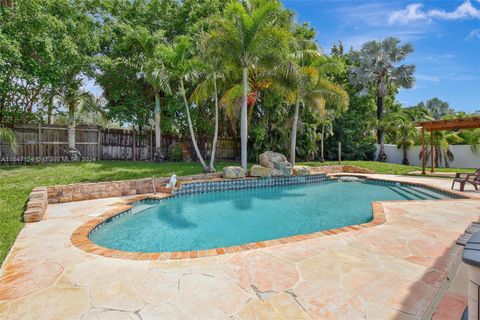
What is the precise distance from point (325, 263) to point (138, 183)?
695 cm

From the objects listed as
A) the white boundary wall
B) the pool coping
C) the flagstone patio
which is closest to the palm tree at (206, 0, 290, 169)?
the pool coping

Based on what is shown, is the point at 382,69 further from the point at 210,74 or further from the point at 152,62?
the point at 152,62

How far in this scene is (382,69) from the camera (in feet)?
70.5

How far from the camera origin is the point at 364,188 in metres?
11.0

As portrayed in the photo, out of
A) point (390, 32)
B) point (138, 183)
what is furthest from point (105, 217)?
point (390, 32)

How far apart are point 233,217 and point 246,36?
7.93 m

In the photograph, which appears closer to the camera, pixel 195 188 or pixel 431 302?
pixel 431 302

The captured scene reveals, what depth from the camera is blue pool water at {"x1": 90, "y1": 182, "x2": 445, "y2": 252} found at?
489 cm

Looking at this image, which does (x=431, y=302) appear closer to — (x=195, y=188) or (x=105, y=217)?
(x=105, y=217)

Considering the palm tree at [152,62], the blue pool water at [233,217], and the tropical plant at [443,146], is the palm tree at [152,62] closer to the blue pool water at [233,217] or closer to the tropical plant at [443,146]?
the blue pool water at [233,217]

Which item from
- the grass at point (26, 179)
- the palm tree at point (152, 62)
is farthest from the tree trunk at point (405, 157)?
the palm tree at point (152, 62)

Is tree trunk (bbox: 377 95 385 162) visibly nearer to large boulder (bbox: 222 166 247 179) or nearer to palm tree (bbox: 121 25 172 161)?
large boulder (bbox: 222 166 247 179)

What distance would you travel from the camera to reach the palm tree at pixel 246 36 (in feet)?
34.6

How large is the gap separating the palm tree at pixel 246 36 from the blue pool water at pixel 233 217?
3521mm
